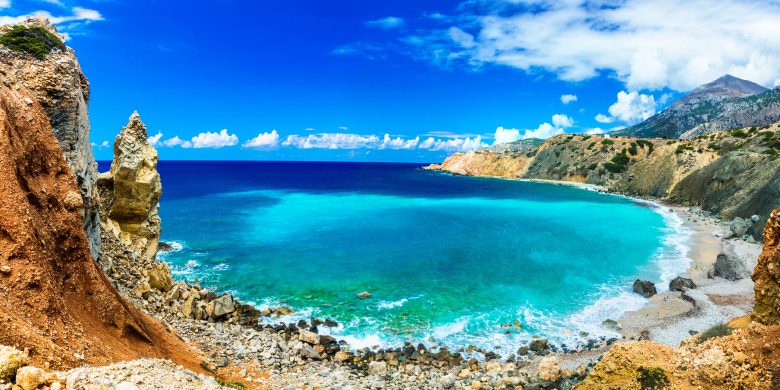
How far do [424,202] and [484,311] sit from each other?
210 feet

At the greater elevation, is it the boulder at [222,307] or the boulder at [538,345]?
the boulder at [222,307]

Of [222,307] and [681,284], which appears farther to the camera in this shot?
[681,284]

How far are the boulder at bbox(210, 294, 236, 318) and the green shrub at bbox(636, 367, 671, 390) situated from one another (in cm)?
2168

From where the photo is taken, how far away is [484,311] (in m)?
28.3

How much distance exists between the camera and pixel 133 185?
2609cm

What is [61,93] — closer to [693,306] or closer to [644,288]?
[693,306]

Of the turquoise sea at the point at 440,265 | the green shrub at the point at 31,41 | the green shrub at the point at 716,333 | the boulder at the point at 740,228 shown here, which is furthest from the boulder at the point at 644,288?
the green shrub at the point at 31,41

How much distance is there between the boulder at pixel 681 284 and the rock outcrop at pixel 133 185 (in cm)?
3762

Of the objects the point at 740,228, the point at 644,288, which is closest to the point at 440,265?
the point at 644,288

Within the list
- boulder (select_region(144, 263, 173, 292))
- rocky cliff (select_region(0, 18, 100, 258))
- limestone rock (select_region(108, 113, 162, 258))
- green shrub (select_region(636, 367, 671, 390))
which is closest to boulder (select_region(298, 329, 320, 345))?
boulder (select_region(144, 263, 173, 292))

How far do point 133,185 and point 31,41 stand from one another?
40.6 ft

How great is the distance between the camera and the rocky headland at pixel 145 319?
9.35 metres

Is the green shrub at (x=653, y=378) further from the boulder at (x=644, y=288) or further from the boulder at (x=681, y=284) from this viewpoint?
the boulder at (x=681, y=284)

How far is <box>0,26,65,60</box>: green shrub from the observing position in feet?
48.5
